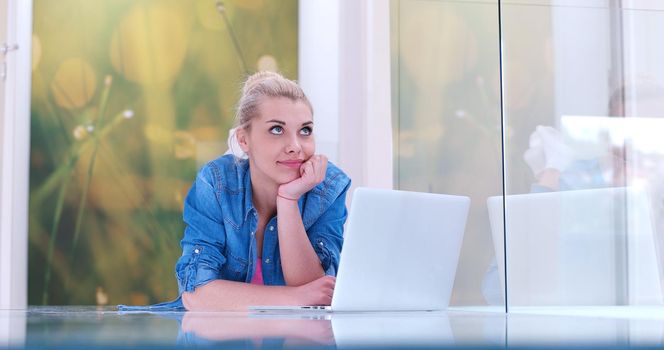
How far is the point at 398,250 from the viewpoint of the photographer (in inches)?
48.0

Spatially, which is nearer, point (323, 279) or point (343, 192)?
point (323, 279)

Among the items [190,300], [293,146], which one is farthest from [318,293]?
[293,146]

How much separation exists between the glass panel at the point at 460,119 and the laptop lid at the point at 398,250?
59mm

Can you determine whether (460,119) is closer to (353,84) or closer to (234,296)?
(234,296)

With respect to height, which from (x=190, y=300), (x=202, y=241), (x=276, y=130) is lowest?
(x=190, y=300)

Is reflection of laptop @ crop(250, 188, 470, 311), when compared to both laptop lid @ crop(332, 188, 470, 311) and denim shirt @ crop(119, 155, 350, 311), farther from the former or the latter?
denim shirt @ crop(119, 155, 350, 311)

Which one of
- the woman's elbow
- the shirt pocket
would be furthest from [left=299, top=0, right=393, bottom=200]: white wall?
the woman's elbow

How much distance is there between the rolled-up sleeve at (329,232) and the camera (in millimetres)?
1824

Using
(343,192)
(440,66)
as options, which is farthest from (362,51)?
(440,66)

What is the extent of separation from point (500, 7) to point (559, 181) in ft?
0.91

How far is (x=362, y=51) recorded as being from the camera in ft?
10.7

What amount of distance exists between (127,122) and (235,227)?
2.79 metres

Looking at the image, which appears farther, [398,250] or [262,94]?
[262,94]

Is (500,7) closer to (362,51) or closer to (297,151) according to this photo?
(297,151)
